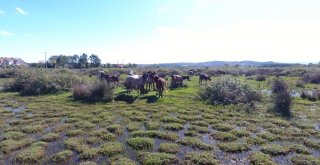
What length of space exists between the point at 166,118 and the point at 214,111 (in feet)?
11.4

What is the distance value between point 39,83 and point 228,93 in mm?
15575

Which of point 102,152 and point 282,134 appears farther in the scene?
point 282,134

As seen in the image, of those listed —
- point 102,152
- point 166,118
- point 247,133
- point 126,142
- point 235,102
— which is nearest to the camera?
point 102,152

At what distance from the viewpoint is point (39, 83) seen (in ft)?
70.4

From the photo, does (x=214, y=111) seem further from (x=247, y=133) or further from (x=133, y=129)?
(x=133, y=129)

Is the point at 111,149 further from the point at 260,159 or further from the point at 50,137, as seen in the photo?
the point at 260,159

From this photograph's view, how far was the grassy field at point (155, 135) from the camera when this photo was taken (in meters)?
7.41

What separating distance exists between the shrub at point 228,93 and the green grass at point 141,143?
8.80 m

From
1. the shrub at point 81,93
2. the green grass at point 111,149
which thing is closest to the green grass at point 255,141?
the green grass at point 111,149

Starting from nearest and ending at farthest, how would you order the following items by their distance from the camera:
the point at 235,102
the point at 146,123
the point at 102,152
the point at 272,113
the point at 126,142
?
1. the point at 102,152
2. the point at 126,142
3. the point at 146,123
4. the point at 272,113
5. the point at 235,102

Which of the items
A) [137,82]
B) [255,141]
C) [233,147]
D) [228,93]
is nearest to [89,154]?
[233,147]

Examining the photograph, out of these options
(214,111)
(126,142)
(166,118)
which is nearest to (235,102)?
(214,111)

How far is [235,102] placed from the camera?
16.3 metres

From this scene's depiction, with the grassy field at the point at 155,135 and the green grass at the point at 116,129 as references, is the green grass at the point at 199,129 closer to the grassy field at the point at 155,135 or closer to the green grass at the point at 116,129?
the grassy field at the point at 155,135
